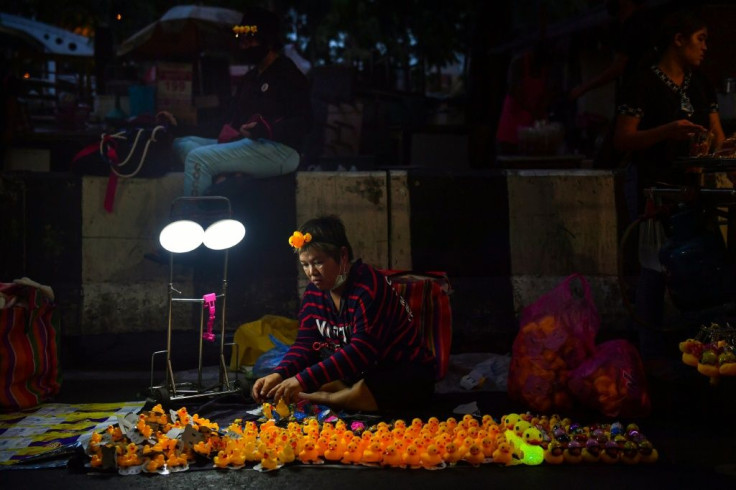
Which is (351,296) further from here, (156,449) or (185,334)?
(185,334)

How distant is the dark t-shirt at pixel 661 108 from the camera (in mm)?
5945

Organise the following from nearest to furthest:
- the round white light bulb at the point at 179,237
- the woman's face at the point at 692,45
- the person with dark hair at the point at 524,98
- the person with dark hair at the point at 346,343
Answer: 1. the person with dark hair at the point at 346,343
2. the round white light bulb at the point at 179,237
3. the woman's face at the point at 692,45
4. the person with dark hair at the point at 524,98

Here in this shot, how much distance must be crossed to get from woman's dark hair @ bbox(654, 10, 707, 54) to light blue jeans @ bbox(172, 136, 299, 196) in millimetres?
2984

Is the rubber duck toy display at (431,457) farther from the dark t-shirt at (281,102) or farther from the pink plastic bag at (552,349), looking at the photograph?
the dark t-shirt at (281,102)

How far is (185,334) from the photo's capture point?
7.48 m

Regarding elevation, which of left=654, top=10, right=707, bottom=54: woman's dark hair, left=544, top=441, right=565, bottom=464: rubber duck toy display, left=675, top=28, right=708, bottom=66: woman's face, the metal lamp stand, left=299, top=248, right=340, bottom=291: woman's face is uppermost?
left=654, top=10, right=707, bottom=54: woman's dark hair

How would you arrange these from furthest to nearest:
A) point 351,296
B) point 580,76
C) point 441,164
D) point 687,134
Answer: point 441,164 → point 580,76 → point 687,134 → point 351,296

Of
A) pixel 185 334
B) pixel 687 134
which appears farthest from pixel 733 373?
pixel 185 334

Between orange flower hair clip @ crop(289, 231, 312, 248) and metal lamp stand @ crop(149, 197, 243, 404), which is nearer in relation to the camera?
orange flower hair clip @ crop(289, 231, 312, 248)

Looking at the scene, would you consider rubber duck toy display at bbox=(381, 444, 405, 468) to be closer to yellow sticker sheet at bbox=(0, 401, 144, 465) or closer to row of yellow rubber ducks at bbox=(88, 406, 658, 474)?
row of yellow rubber ducks at bbox=(88, 406, 658, 474)

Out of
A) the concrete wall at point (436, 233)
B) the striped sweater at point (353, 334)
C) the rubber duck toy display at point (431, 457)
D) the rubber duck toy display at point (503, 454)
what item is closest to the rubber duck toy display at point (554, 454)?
the rubber duck toy display at point (503, 454)

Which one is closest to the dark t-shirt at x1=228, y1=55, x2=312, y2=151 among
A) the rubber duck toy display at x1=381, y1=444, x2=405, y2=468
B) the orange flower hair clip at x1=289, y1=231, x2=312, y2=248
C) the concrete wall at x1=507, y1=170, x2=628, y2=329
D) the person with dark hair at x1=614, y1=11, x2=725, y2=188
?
the concrete wall at x1=507, y1=170, x2=628, y2=329

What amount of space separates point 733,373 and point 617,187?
276cm

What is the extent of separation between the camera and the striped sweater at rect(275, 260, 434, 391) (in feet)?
17.0
